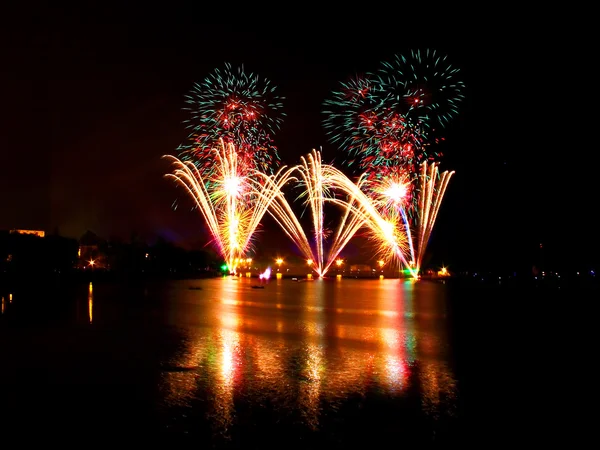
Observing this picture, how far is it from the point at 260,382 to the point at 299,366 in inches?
63.5

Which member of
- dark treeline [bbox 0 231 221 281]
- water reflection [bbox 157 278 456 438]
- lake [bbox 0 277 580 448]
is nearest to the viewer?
lake [bbox 0 277 580 448]

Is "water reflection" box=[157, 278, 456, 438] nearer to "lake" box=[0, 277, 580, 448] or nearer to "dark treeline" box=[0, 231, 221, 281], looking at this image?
"lake" box=[0, 277, 580, 448]

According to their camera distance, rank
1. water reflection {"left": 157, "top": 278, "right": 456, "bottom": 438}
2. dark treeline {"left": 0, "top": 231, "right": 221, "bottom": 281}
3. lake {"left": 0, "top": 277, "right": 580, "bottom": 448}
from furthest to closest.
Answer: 1. dark treeline {"left": 0, "top": 231, "right": 221, "bottom": 281}
2. water reflection {"left": 157, "top": 278, "right": 456, "bottom": 438}
3. lake {"left": 0, "top": 277, "right": 580, "bottom": 448}

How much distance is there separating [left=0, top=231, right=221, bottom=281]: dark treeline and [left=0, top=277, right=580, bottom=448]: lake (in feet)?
144

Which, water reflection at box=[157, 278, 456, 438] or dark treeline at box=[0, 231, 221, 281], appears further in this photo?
dark treeline at box=[0, 231, 221, 281]

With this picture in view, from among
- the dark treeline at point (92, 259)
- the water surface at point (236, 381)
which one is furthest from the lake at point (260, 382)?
the dark treeline at point (92, 259)

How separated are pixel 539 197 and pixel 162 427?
49706 millimetres

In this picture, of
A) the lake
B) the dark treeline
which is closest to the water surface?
the lake

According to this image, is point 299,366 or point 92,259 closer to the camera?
point 299,366

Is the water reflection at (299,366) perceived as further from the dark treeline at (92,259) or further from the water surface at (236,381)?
the dark treeline at (92,259)

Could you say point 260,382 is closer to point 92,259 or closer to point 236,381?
point 236,381

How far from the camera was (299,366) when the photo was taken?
10.9 metres

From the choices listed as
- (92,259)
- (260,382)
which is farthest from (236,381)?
(92,259)

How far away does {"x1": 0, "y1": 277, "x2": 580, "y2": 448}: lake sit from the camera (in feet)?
22.4
